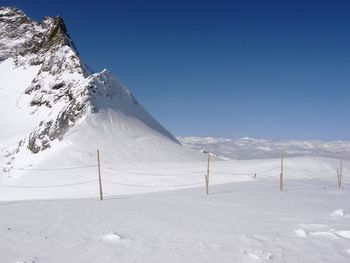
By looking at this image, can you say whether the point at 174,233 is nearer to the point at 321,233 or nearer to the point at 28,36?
the point at 321,233

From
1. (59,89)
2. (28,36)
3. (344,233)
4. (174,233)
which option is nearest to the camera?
(344,233)

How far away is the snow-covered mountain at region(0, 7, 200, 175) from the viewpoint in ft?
127

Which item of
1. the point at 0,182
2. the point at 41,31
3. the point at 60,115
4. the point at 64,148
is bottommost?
the point at 0,182

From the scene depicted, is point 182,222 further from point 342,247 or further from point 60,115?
point 60,115

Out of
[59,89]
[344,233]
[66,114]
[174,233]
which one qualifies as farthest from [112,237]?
[59,89]

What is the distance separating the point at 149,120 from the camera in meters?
50.2

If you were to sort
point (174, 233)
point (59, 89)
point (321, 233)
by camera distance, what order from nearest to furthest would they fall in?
point (321, 233)
point (174, 233)
point (59, 89)

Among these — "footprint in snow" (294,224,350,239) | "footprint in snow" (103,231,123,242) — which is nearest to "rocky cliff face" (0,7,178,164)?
"footprint in snow" (103,231,123,242)

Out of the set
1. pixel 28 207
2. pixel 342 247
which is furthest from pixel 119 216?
pixel 342 247

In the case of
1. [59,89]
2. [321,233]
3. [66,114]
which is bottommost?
[321,233]

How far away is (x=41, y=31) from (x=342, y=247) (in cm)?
7822

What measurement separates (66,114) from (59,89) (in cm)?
Result: 1000

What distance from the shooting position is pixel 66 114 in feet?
141

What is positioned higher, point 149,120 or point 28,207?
point 149,120
